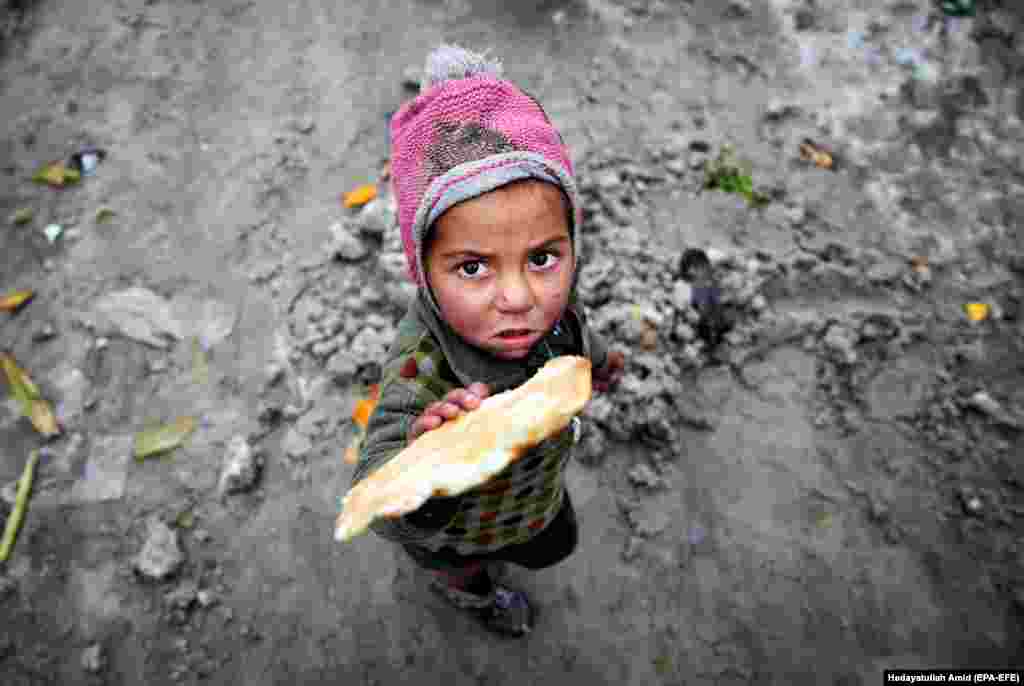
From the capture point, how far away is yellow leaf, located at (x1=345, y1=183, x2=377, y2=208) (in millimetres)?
3279

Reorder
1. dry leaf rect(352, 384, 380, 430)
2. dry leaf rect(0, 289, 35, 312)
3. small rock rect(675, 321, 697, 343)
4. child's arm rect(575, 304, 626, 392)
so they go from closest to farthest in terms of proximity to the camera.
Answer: child's arm rect(575, 304, 626, 392) → dry leaf rect(352, 384, 380, 430) → small rock rect(675, 321, 697, 343) → dry leaf rect(0, 289, 35, 312)

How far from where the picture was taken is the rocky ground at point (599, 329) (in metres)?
2.41

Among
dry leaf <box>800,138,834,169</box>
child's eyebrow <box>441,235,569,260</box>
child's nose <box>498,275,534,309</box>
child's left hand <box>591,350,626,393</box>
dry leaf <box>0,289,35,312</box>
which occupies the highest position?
child's eyebrow <box>441,235,569,260</box>

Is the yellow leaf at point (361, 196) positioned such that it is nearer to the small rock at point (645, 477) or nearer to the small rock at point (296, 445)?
the small rock at point (296, 445)

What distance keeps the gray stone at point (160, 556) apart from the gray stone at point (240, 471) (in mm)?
258

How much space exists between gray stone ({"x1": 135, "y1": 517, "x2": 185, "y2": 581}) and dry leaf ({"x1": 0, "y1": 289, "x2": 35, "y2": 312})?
1.63 m

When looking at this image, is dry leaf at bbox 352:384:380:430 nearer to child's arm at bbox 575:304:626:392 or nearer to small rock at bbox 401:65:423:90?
child's arm at bbox 575:304:626:392

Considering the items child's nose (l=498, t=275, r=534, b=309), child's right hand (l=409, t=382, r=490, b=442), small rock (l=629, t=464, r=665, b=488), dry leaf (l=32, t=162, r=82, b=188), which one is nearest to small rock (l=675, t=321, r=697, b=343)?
small rock (l=629, t=464, r=665, b=488)

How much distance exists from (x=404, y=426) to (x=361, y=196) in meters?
2.26

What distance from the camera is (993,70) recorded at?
4230mm

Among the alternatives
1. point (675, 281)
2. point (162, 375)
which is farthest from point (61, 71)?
point (675, 281)

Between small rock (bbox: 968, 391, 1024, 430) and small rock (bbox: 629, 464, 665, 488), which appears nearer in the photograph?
small rock (bbox: 629, 464, 665, 488)

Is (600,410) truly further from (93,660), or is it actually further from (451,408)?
(93,660)

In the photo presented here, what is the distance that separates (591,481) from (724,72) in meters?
3.06
